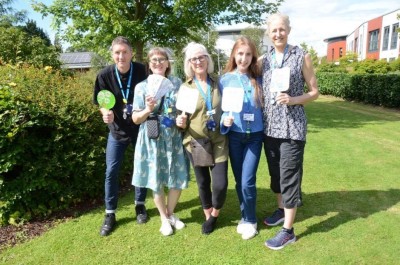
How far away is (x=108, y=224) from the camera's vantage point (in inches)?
150

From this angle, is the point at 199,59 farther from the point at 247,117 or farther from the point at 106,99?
the point at 106,99

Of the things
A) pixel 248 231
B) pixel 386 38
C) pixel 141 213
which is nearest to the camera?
pixel 248 231

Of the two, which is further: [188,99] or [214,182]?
[214,182]

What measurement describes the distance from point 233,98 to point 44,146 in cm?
237

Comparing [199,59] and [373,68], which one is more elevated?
[199,59]

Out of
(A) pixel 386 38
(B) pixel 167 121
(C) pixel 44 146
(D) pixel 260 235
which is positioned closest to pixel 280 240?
(D) pixel 260 235

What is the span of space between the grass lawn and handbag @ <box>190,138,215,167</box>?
2.95 ft

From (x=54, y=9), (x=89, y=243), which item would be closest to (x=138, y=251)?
(x=89, y=243)

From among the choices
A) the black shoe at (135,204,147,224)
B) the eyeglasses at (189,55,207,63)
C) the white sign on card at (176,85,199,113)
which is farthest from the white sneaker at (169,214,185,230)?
the eyeglasses at (189,55,207,63)

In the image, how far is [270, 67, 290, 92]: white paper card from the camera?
303cm

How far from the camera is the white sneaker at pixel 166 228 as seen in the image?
3.70 metres

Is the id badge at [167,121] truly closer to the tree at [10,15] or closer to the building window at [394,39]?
the tree at [10,15]

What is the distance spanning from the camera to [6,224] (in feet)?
12.9

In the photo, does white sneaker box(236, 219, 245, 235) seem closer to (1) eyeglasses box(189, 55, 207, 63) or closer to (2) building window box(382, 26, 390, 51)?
(1) eyeglasses box(189, 55, 207, 63)
